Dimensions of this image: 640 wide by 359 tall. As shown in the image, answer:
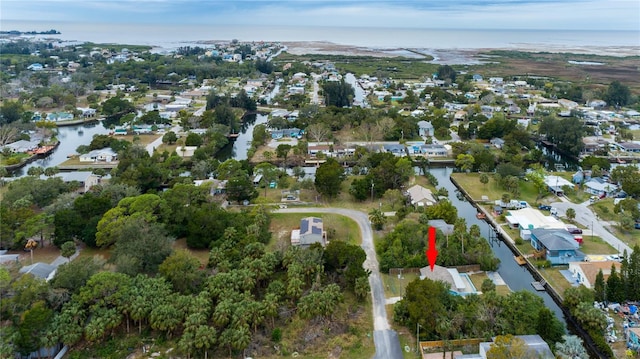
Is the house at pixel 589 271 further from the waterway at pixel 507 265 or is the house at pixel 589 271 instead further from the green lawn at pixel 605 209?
the green lawn at pixel 605 209

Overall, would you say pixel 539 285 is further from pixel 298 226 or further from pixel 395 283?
pixel 298 226

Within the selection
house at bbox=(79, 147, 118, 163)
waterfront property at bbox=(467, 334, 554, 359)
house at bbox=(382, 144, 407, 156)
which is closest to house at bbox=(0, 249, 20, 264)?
house at bbox=(79, 147, 118, 163)

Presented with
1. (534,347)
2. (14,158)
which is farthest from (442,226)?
(14,158)

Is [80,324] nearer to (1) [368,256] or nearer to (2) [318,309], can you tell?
(2) [318,309]

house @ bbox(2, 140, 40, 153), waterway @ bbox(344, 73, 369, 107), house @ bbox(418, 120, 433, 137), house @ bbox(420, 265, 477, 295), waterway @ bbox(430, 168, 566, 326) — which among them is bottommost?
waterway @ bbox(430, 168, 566, 326)

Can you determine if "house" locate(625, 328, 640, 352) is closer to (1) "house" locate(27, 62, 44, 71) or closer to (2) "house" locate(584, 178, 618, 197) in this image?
(2) "house" locate(584, 178, 618, 197)
